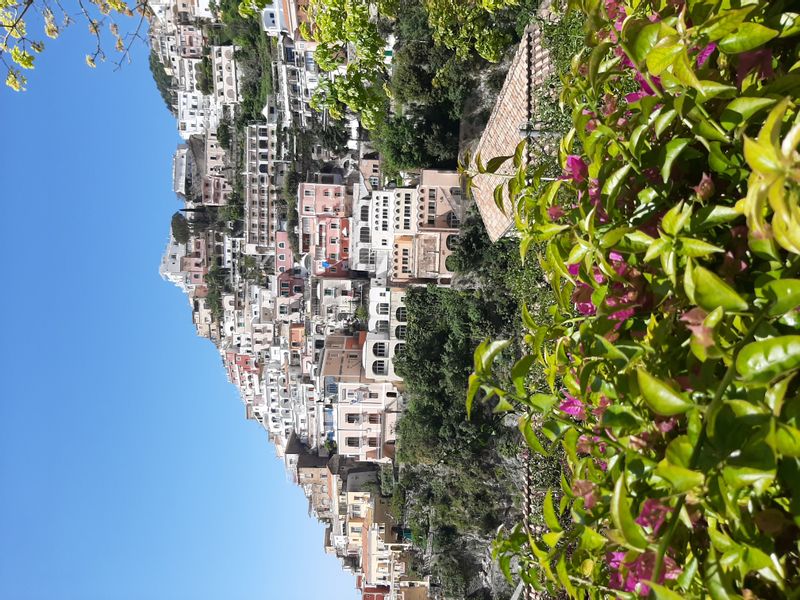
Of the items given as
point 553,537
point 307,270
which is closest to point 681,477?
point 553,537

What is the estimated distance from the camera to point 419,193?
19578 mm

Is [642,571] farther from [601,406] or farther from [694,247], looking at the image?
[694,247]

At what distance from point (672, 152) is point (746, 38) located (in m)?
0.30

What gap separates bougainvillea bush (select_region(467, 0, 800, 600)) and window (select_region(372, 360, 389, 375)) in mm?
20044

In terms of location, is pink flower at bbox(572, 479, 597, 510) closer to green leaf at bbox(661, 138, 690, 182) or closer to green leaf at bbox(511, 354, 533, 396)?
green leaf at bbox(511, 354, 533, 396)

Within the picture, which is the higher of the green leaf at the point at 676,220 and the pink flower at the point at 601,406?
the green leaf at the point at 676,220

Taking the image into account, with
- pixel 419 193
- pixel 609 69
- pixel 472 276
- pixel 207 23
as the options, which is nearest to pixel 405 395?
pixel 472 276

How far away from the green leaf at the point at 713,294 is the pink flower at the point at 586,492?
706 millimetres

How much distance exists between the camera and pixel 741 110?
1.22m

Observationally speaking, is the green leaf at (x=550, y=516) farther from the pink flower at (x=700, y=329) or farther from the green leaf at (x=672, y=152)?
the green leaf at (x=672, y=152)

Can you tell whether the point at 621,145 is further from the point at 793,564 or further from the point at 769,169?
the point at 793,564

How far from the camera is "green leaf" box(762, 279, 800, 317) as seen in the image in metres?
1.02

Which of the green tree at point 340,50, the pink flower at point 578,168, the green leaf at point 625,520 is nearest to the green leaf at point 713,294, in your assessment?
the green leaf at point 625,520

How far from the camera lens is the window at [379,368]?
21969 millimetres
